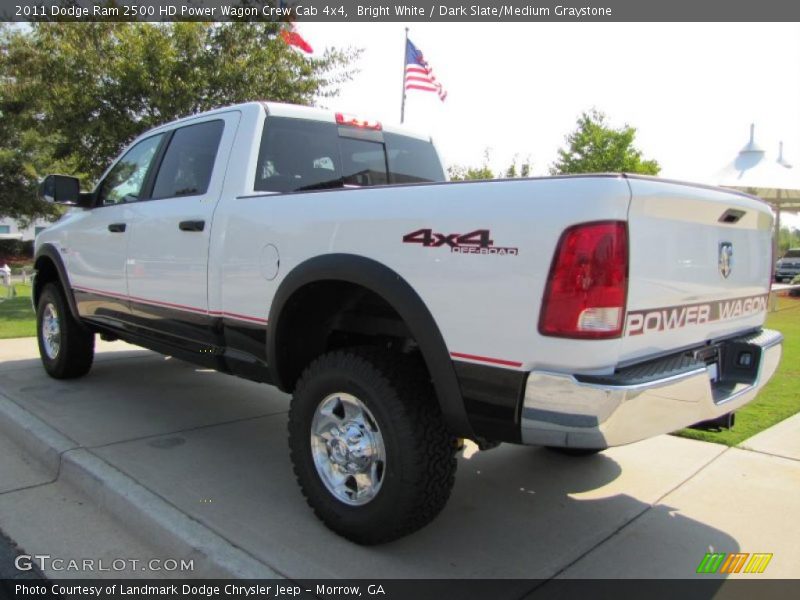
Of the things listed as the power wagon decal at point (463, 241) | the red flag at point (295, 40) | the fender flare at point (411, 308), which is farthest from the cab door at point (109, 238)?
the red flag at point (295, 40)

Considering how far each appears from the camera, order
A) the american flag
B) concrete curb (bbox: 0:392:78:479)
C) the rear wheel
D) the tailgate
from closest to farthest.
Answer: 1. the tailgate
2. concrete curb (bbox: 0:392:78:479)
3. the rear wheel
4. the american flag

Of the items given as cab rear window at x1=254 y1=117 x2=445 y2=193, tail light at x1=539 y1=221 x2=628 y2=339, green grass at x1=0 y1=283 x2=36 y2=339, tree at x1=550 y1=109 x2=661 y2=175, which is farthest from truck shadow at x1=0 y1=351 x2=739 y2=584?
tree at x1=550 y1=109 x2=661 y2=175

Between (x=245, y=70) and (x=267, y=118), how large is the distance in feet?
22.6

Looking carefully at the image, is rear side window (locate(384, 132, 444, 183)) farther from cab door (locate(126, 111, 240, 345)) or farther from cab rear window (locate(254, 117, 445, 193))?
cab door (locate(126, 111, 240, 345))

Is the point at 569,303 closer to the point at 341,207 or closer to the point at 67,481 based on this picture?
the point at 341,207

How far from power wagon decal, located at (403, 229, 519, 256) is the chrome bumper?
1.48 ft

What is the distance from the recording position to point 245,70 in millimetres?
9836

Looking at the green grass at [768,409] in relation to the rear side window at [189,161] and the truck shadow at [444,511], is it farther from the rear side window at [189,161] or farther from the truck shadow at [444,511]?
the rear side window at [189,161]

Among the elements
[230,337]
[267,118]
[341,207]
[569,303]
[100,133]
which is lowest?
[230,337]

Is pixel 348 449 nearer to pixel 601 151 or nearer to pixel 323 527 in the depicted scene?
pixel 323 527

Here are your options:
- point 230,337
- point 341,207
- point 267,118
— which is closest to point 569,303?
point 341,207

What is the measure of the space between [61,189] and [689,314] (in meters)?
4.41

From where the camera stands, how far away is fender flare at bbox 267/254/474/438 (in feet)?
7.77

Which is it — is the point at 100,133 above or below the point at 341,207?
above
